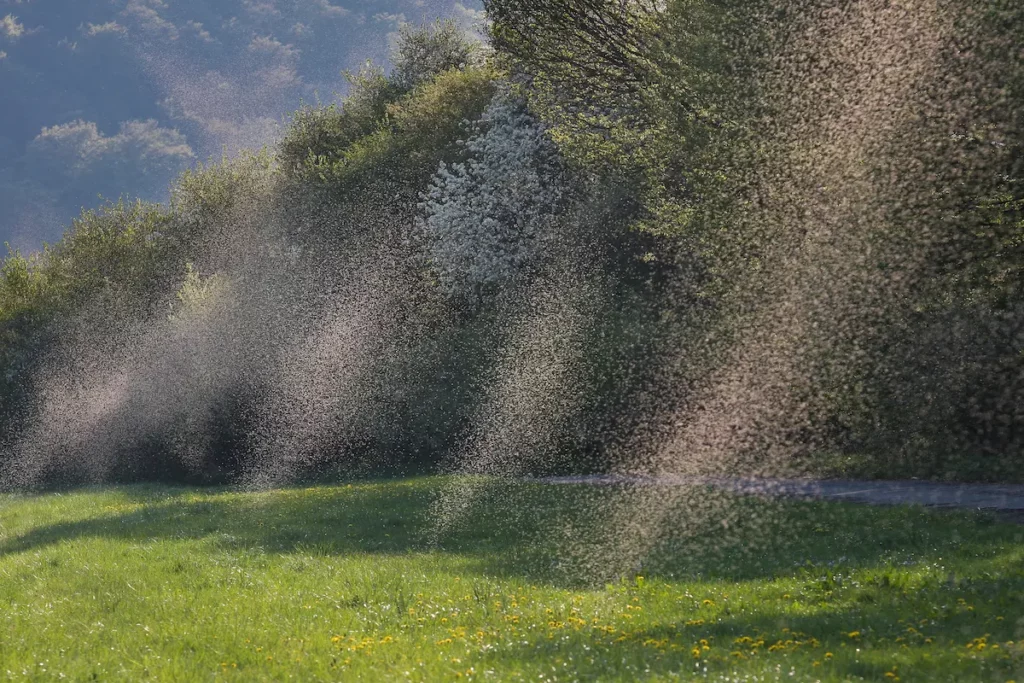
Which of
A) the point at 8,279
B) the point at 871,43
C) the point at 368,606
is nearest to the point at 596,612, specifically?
the point at 368,606

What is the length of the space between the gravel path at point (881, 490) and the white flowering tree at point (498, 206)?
16566 mm

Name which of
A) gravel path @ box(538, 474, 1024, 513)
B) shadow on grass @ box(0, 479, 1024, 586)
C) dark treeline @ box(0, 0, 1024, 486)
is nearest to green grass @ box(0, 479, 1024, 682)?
shadow on grass @ box(0, 479, 1024, 586)

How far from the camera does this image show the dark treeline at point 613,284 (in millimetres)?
17406

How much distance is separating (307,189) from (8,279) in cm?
1813

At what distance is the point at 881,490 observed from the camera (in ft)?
52.4

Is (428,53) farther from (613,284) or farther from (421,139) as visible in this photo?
(613,284)

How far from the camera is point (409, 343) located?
1312 inches

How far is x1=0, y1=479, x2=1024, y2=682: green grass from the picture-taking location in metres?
7.58

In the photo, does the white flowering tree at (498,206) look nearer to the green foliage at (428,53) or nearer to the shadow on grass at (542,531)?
the shadow on grass at (542,531)

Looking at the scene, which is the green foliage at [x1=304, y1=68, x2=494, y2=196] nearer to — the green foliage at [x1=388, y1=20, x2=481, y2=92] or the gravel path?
the green foliage at [x1=388, y1=20, x2=481, y2=92]

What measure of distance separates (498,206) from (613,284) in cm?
886

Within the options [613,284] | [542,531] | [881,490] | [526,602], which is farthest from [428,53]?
[526,602]

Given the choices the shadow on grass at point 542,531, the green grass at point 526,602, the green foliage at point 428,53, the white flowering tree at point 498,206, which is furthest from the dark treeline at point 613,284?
the green foliage at point 428,53

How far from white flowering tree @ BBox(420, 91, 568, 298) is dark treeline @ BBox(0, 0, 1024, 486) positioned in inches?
4.9
